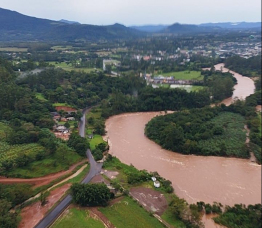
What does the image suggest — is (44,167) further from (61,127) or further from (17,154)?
(61,127)

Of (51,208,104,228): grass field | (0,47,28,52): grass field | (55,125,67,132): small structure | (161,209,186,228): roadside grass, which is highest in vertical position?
(0,47,28,52): grass field

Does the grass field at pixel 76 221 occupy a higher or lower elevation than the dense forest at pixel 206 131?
higher

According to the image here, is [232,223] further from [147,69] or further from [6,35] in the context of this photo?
[147,69]

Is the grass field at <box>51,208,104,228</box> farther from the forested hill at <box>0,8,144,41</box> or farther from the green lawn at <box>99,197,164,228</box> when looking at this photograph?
the forested hill at <box>0,8,144,41</box>

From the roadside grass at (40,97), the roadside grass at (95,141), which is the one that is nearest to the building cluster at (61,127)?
the roadside grass at (95,141)

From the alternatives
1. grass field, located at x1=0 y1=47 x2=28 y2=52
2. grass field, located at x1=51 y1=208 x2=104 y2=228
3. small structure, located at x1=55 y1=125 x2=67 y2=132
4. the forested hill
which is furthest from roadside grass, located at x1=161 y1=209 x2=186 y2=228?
grass field, located at x1=0 y1=47 x2=28 y2=52

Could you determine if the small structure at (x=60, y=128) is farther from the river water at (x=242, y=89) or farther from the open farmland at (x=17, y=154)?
the river water at (x=242, y=89)
